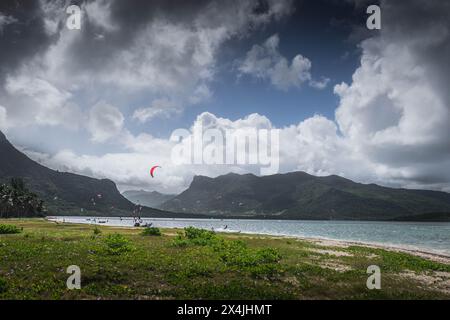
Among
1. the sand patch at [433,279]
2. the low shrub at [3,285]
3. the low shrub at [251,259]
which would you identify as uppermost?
the low shrub at [3,285]

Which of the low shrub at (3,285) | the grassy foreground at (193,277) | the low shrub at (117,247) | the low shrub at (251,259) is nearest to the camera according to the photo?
the low shrub at (3,285)

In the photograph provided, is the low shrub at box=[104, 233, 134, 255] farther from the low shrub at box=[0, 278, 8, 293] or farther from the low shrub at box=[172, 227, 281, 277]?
the low shrub at box=[0, 278, 8, 293]

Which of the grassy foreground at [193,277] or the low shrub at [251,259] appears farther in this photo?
the low shrub at [251,259]

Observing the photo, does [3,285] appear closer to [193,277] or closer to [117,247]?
[193,277]

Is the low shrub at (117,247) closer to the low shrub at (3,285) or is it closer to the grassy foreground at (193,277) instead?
the grassy foreground at (193,277)

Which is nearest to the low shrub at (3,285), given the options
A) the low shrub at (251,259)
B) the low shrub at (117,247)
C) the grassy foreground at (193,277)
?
the grassy foreground at (193,277)

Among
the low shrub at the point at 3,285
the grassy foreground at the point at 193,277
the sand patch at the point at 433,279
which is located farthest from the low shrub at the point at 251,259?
the low shrub at the point at 3,285

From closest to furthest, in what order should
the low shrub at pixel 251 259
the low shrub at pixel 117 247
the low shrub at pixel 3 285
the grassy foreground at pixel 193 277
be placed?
the low shrub at pixel 3 285, the grassy foreground at pixel 193 277, the low shrub at pixel 251 259, the low shrub at pixel 117 247

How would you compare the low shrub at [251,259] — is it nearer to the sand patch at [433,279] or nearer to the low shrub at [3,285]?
the sand patch at [433,279]

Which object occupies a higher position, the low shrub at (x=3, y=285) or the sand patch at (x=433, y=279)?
the low shrub at (x=3, y=285)

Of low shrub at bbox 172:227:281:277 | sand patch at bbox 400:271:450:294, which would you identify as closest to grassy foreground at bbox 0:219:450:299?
sand patch at bbox 400:271:450:294

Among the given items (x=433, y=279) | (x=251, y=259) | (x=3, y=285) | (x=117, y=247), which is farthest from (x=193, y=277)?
(x=433, y=279)

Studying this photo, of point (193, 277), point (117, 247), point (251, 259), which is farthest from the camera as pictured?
point (117, 247)
